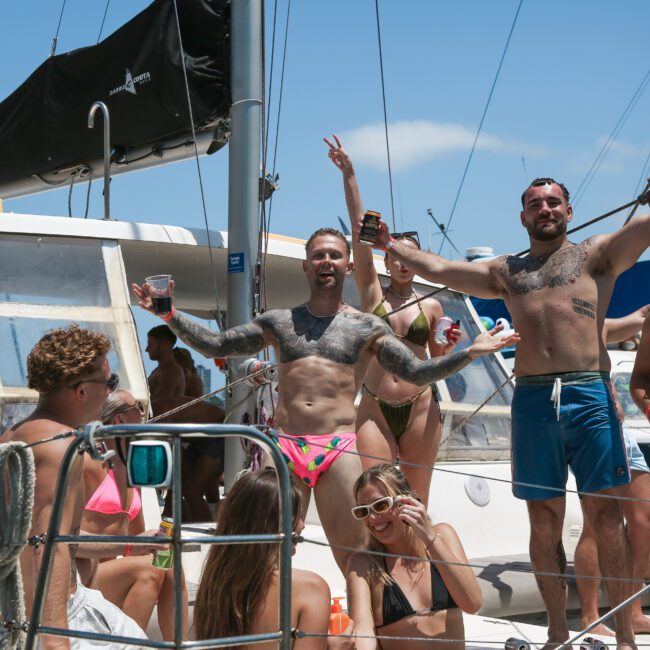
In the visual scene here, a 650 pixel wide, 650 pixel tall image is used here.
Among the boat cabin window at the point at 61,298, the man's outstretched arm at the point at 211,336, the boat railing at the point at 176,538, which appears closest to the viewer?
the boat railing at the point at 176,538

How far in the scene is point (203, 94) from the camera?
241 inches

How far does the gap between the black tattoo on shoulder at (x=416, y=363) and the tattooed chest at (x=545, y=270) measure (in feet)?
1.57

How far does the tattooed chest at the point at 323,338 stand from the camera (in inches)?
178

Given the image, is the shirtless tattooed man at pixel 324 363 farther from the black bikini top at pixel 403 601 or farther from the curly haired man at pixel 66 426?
the curly haired man at pixel 66 426

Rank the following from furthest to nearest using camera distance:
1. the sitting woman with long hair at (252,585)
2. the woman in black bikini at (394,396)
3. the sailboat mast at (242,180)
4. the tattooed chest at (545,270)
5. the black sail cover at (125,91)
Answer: the black sail cover at (125,91) → the sailboat mast at (242,180) → the woman in black bikini at (394,396) → the tattooed chest at (545,270) → the sitting woman with long hair at (252,585)

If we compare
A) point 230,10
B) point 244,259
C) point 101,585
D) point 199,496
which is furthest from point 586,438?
point 230,10

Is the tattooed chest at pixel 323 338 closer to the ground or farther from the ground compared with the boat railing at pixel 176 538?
farther from the ground

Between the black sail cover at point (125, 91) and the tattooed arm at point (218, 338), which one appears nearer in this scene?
the tattooed arm at point (218, 338)

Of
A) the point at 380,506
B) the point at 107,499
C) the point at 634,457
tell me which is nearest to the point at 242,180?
the point at 107,499

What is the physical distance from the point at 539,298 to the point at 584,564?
162 centimetres

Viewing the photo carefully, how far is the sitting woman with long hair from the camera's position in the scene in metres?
2.76

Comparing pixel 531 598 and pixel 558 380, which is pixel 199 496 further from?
pixel 558 380

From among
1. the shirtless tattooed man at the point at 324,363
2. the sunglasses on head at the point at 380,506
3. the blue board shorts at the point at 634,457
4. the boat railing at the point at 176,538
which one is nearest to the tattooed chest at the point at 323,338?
the shirtless tattooed man at the point at 324,363

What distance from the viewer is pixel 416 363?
14.2 ft
